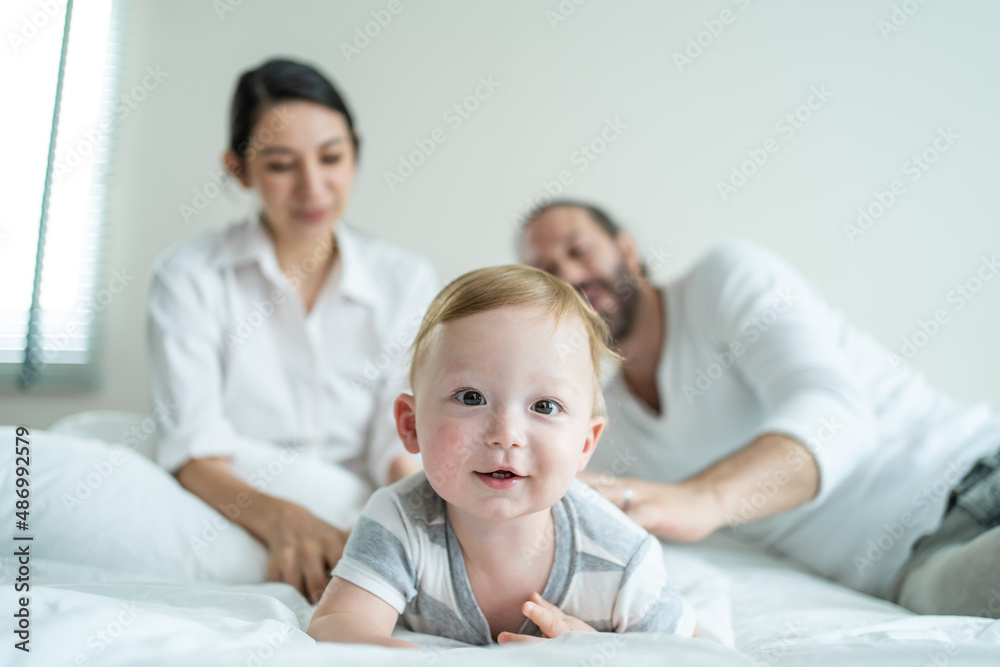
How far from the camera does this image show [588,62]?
7.00 ft

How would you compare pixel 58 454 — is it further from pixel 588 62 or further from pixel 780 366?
pixel 588 62

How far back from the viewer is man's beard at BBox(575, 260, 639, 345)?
153 cm

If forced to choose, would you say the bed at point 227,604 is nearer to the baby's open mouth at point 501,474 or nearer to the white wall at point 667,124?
the baby's open mouth at point 501,474

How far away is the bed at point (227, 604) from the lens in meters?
0.53

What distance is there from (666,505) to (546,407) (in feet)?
1.22

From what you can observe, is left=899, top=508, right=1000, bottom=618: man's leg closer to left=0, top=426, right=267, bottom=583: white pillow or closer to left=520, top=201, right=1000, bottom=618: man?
left=520, top=201, right=1000, bottom=618: man

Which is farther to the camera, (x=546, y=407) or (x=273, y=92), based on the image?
(x=273, y=92)

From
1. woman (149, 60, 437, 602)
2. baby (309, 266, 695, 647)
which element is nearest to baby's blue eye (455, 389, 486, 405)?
baby (309, 266, 695, 647)

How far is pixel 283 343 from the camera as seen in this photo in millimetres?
1522
